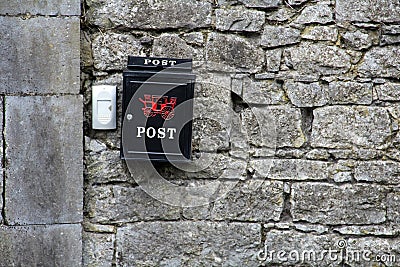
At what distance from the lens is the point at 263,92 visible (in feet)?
9.52

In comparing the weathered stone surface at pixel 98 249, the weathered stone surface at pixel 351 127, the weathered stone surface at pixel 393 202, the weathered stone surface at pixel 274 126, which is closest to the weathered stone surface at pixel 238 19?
the weathered stone surface at pixel 274 126

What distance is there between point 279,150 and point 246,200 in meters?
0.34

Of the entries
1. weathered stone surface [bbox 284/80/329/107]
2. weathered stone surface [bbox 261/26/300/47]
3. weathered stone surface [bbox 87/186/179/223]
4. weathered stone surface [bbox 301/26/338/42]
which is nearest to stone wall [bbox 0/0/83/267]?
weathered stone surface [bbox 87/186/179/223]

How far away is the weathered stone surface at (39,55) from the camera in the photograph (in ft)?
8.82

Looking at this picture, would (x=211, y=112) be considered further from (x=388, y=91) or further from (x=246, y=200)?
(x=388, y=91)

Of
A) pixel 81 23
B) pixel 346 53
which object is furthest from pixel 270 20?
pixel 81 23

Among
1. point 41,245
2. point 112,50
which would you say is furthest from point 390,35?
point 41,245

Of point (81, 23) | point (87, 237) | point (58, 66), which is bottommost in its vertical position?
point (87, 237)

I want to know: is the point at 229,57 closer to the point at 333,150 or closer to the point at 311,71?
the point at 311,71

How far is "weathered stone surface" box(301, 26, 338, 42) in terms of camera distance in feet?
9.48

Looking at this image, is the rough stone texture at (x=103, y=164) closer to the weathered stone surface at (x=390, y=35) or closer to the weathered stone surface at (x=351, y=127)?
the weathered stone surface at (x=351, y=127)

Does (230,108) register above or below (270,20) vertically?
below

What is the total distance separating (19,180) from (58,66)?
2.10 feet

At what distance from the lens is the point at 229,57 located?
2.87 meters
